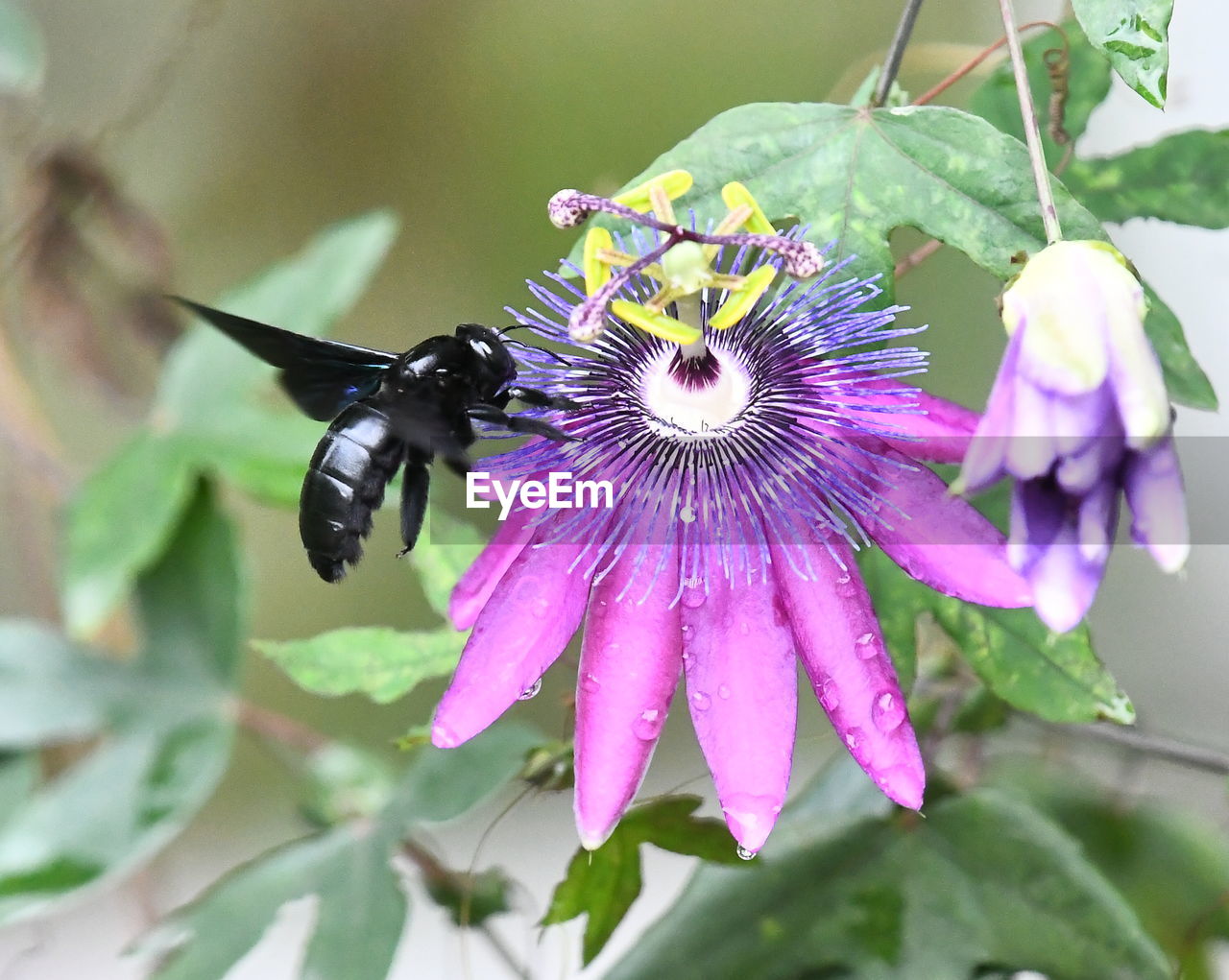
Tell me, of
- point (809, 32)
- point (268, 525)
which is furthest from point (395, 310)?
point (809, 32)

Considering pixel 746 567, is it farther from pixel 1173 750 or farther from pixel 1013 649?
pixel 1173 750

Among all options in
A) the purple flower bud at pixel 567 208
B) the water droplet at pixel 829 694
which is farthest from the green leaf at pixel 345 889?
the purple flower bud at pixel 567 208

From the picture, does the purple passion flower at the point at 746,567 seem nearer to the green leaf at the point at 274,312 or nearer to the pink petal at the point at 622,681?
the pink petal at the point at 622,681

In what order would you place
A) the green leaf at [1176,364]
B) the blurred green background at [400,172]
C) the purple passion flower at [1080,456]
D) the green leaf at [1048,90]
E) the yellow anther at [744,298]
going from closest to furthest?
the purple passion flower at [1080,456]
the yellow anther at [744,298]
the green leaf at [1176,364]
the green leaf at [1048,90]
the blurred green background at [400,172]

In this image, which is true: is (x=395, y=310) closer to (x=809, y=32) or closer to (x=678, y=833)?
(x=809, y=32)

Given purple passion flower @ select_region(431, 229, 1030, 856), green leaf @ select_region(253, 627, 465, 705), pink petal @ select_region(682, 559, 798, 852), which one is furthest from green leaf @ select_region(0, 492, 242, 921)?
pink petal @ select_region(682, 559, 798, 852)

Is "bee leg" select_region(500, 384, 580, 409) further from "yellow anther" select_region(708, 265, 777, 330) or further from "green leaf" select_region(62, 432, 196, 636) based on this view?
"green leaf" select_region(62, 432, 196, 636)

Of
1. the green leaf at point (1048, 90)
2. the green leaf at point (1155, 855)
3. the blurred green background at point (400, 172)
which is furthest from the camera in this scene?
the blurred green background at point (400, 172)
